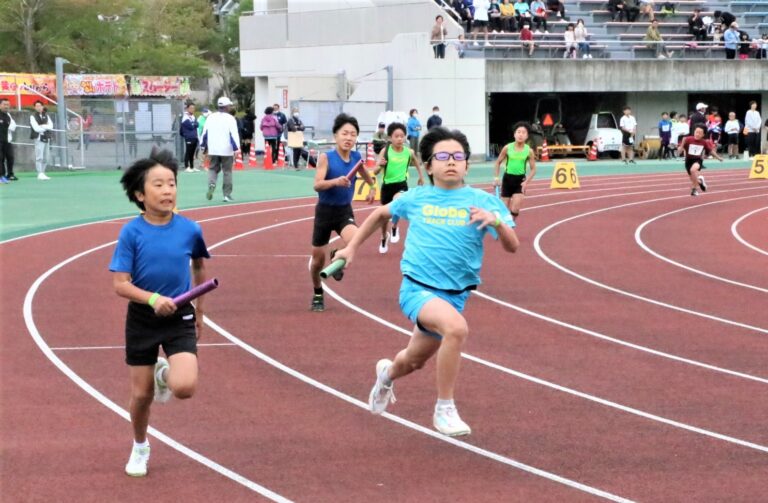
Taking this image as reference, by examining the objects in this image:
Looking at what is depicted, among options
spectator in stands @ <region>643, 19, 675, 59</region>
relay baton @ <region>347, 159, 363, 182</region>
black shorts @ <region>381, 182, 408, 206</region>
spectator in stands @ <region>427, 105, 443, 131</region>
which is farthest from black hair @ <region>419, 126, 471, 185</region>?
spectator in stands @ <region>643, 19, 675, 59</region>

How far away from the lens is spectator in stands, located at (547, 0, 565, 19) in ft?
152

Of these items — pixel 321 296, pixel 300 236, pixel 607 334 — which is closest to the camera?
pixel 607 334

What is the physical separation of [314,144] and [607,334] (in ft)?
87.9

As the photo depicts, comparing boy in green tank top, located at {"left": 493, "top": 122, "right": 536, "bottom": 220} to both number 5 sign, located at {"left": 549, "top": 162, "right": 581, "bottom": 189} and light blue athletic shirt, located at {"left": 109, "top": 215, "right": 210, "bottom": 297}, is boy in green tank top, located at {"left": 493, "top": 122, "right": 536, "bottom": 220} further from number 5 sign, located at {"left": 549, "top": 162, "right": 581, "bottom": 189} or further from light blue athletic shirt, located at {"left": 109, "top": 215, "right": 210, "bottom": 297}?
A: light blue athletic shirt, located at {"left": 109, "top": 215, "right": 210, "bottom": 297}

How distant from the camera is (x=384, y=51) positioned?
144 ft

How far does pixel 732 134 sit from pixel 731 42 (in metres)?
4.48

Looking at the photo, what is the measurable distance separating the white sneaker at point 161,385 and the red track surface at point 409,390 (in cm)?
42

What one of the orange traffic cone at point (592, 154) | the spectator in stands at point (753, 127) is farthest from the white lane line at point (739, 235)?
the spectator in stands at point (753, 127)

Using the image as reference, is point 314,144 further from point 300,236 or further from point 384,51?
point 300,236

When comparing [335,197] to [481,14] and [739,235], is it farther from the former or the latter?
[481,14]

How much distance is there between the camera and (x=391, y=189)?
1681cm

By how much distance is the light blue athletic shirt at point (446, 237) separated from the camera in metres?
7.44

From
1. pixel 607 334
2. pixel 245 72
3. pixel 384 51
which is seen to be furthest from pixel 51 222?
pixel 245 72

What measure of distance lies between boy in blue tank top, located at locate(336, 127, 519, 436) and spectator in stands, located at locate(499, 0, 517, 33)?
121 feet
